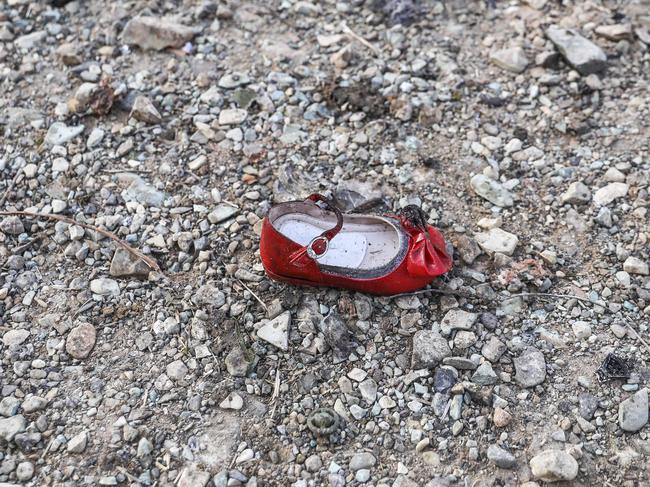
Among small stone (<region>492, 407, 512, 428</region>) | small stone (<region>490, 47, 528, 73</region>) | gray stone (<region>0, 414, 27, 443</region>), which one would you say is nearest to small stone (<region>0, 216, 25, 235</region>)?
gray stone (<region>0, 414, 27, 443</region>)

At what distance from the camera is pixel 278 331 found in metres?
3.00

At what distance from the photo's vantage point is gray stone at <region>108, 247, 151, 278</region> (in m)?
3.22

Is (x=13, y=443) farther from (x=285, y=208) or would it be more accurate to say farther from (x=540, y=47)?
(x=540, y=47)

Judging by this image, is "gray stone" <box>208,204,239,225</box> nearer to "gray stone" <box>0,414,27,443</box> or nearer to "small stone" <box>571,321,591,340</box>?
"gray stone" <box>0,414,27,443</box>

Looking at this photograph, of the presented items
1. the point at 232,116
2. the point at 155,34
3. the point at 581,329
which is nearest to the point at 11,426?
the point at 232,116

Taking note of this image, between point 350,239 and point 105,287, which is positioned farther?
point 350,239

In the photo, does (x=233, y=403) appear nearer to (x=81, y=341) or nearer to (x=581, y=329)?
(x=81, y=341)

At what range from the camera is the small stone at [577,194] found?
350 cm

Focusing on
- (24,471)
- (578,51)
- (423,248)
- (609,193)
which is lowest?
(24,471)

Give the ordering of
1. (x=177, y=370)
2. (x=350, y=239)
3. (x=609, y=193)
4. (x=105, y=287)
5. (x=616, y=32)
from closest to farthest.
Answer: (x=177, y=370) → (x=105, y=287) → (x=350, y=239) → (x=609, y=193) → (x=616, y=32)

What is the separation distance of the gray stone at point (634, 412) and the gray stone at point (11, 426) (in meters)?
2.22

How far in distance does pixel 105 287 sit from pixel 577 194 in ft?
7.29

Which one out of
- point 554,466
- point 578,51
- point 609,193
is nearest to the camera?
point 554,466

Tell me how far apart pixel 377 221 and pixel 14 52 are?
254 centimetres
